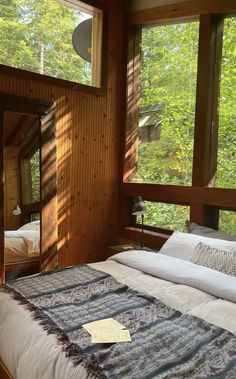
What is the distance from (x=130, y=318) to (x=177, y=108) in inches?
90.8

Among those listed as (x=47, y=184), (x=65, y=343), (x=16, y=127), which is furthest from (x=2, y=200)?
(x=65, y=343)

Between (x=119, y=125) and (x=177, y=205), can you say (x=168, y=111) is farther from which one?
(x=177, y=205)

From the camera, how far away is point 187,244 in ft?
8.65

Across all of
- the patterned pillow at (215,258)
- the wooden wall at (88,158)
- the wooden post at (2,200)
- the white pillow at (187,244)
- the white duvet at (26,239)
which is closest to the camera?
the patterned pillow at (215,258)

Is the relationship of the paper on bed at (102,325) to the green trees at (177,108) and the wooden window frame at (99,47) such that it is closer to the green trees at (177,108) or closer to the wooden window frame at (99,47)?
the green trees at (177,108)

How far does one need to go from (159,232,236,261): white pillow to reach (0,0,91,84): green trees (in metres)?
1.87

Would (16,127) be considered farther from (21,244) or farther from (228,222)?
(228,222)

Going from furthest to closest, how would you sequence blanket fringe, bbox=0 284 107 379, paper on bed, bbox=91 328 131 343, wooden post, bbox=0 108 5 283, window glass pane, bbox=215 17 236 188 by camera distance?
window glass pane, bbox=215 17 236 188 → wooden post, bbox=0 108 5 283 → paper on bed, bbox=91 328 131 343 → blanket fringe, bbox=0 284 107 379

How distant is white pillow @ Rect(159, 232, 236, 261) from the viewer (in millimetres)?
2469

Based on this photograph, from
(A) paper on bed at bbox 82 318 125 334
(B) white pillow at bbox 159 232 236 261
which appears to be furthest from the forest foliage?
(A) paper on bed at bbox 82 318 125 334

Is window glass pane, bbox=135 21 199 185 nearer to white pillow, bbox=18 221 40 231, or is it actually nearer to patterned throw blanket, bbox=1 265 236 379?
white pillow, bbox=18 221 40 231

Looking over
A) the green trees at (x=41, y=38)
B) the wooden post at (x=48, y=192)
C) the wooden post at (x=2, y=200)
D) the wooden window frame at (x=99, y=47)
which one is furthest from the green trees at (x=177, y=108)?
the wooden post at (x=2, y=200)

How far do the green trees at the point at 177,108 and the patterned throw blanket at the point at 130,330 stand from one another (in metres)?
1.48

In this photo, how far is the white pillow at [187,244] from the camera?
8.10 ft
